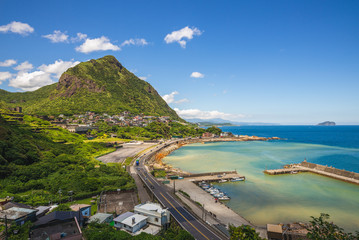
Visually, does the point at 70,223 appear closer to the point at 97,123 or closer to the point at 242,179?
the point at 242,179

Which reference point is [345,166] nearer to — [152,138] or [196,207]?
[196,207]

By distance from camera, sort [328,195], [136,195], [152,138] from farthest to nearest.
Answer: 1. [152,138]
2. [328,195]
3. [136,195]

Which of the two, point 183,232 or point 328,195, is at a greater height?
point 183,232

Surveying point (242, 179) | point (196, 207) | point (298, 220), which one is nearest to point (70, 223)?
point (196, 207)

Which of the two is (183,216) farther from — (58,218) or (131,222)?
(58,218)

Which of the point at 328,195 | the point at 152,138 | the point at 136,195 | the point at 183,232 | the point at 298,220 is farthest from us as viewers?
the point at 152,138

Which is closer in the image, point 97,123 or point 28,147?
point 28,147

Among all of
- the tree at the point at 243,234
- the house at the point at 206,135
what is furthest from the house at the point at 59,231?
the house at the point at 206,135

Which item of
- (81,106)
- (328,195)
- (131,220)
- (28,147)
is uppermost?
(81,106)
